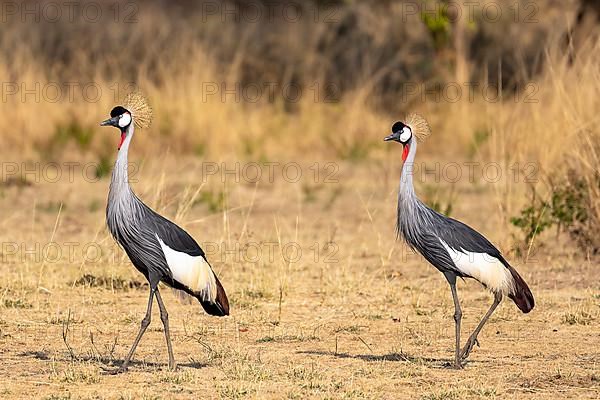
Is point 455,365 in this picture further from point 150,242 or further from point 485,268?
point 150,242

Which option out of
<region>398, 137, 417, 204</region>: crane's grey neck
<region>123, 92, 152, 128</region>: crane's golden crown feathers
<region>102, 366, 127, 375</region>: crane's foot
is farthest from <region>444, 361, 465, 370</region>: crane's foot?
<region>123, 92, 152, 128</region>: crane's golden crown feathers

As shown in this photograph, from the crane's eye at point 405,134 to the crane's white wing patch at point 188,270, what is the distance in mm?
1269

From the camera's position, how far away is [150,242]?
602cm

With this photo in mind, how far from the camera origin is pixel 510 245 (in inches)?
375

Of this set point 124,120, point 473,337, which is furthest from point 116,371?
point 473,337

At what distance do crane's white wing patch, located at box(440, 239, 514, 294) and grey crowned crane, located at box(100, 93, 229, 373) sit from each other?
1.26 metres

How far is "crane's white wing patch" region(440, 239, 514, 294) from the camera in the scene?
622 cm

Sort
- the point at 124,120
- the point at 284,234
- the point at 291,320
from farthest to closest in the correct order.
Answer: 1. the point at 284,234
2. the point at 291,320
3. the point at 124,120

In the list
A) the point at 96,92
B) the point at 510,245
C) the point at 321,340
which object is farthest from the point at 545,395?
the point at 96,92

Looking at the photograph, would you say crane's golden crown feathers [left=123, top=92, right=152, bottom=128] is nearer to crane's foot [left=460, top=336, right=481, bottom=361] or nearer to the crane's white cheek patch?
the crane's white cheek patch

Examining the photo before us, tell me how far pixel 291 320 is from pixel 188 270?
1.66 meters

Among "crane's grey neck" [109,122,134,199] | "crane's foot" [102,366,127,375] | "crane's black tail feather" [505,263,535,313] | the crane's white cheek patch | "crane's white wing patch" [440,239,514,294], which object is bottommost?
"crane's foot" [102,366,127,375]

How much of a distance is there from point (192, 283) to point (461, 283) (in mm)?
3242

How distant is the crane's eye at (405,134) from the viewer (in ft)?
21.1
